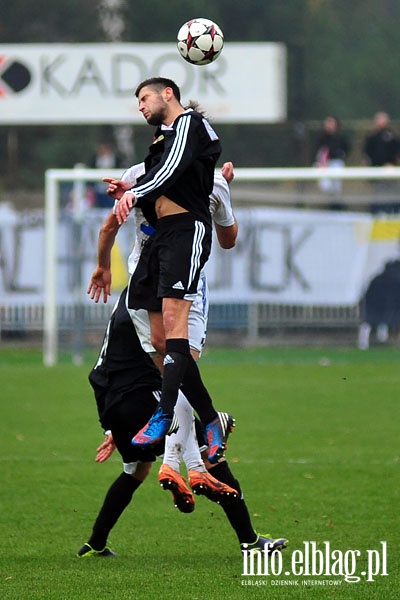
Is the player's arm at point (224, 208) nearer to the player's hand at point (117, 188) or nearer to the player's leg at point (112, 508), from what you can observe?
the player's hand at point (117, 188)

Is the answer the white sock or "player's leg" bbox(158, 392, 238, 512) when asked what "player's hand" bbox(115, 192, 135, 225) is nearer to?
"player's leg" bbox(158, 392, 238, 512)

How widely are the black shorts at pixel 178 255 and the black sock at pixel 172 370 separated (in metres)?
0.25

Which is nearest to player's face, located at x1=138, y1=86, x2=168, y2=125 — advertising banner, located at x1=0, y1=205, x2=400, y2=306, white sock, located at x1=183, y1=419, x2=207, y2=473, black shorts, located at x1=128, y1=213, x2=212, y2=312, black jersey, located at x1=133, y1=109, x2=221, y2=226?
black jersey, located at x1=133, y1=109, x2=221, y2=226

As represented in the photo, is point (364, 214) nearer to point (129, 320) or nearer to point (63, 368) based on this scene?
point (63, 368)

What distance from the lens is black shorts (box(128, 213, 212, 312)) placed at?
24.4 feet

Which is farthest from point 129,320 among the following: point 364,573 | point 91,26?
point 91,26

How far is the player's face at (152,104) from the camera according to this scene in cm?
754

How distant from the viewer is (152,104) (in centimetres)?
755

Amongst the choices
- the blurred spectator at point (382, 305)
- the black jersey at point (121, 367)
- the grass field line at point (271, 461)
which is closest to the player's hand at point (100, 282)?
the black jersey at point (121, 367)

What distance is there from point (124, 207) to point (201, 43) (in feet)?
3.80

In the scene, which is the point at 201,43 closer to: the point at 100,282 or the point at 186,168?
the point at 186,168

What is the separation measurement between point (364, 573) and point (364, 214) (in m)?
12.6

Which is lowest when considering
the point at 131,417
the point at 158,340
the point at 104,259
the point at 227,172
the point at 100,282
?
the point at 131,417

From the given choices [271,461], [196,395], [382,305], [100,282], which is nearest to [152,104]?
[100,282]
